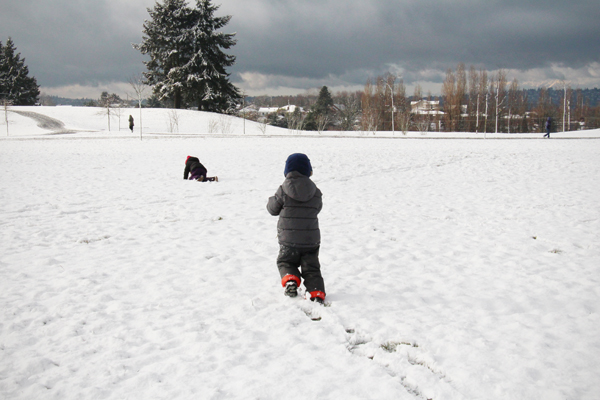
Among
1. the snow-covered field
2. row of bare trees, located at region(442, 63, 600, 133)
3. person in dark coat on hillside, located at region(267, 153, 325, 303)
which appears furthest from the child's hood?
row of bare trees, located at region(442, 63, 600, 133)

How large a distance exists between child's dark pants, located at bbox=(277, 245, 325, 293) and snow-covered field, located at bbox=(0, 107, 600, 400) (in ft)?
0.90

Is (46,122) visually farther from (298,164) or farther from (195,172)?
(298,164)

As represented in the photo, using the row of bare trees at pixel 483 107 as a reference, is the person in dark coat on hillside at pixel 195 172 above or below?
below

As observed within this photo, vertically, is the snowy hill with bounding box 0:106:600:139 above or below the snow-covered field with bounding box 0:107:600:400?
above

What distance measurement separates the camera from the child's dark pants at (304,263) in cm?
398

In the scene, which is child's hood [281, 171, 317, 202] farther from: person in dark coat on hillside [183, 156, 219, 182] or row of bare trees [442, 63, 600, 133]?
row of bare trees [442, 63, 600, 133]

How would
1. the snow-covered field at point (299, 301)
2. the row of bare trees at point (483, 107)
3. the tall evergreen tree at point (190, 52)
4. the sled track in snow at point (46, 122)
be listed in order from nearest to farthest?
the snow-covered field at point (299, 301) → the sled track in snow at point (46, 122) → the tall evergreen tree at point (190, 52) → the row of bare trees at point (483, 107)

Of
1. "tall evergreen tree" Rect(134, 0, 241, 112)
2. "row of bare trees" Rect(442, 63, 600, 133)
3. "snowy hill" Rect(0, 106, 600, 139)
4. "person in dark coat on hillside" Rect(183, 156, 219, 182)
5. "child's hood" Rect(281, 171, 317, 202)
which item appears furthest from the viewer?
"row of bare trees" Rect(442, 63, 600, 133)

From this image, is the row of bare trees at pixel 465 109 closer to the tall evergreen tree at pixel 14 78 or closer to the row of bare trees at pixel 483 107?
the row of bare trees at pixel 483 107

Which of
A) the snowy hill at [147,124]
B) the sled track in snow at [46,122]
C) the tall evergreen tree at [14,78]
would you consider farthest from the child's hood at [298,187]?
the tall evergreen tree at [14,78]

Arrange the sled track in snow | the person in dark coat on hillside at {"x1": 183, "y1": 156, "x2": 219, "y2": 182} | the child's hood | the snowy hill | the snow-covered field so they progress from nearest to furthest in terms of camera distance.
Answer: the snow-covered field, the child's hood, the person in dark coat on hillside at {"x1": 183, "y1": 156, "x2": 219, "y2": 182}, the snowy hill, the sled track in snow

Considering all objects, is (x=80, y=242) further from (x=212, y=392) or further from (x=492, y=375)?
(x=492, y=375)

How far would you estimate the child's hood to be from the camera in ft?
12.8

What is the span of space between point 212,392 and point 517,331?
2657 mm
